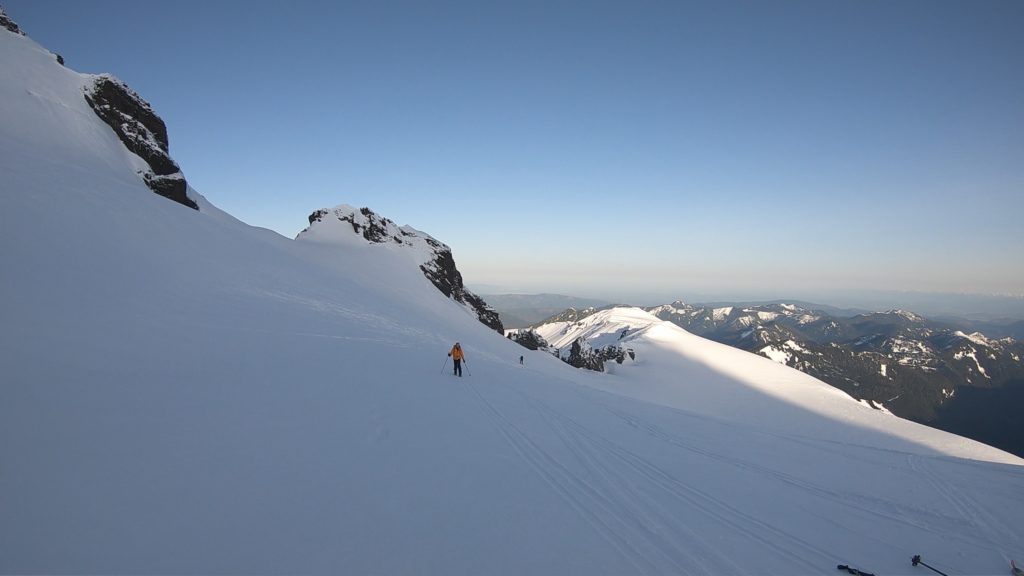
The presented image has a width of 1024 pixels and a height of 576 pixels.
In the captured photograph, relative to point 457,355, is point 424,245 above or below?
above

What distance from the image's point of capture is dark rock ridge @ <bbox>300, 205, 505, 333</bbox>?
53.0 m

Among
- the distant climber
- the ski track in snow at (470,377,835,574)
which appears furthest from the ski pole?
the distant climber

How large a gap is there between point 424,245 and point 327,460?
52241 millimetres

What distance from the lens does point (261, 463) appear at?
6.43 meters

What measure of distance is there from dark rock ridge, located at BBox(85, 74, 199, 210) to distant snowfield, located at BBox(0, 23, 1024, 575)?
14.3 metres

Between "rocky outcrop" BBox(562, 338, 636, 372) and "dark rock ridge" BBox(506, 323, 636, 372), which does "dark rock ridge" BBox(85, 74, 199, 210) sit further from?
"rocky outcrop" BBox(562, 338, 636, 372)

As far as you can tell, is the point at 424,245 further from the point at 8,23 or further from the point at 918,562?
the point at 918,562

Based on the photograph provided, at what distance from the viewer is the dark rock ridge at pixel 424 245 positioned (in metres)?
53.0

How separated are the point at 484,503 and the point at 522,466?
6.53 ft

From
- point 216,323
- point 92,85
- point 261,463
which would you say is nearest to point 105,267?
point 216,323

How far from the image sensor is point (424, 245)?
5750 cm

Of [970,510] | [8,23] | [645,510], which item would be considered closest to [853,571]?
[645,510]

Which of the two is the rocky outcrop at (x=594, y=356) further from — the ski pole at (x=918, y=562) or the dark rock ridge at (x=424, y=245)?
the ski pole at (x=918, y=562)

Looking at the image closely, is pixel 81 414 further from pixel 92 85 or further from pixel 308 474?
pixel 92 85
